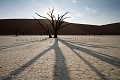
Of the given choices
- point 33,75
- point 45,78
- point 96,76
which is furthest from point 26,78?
point 96,76

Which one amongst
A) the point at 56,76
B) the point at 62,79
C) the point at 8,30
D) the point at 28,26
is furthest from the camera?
the point at 28,26

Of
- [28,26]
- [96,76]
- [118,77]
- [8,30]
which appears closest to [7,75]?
[96,76]

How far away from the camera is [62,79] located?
2936 mm

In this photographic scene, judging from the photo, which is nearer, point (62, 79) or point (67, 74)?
point (62, 79)

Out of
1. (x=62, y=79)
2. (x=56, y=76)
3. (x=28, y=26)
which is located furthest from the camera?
(x=28, y=26)

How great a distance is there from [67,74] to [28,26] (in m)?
68.1

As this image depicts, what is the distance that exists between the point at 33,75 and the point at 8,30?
63.9m

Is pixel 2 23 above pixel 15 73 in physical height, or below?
above

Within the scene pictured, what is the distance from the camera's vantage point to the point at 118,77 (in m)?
3.04

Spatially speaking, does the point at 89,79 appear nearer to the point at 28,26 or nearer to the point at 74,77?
the point at 74,77

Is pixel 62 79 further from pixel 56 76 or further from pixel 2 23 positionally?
pixel 2 23

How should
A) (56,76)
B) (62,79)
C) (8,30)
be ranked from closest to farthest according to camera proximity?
(62,79) → (56,76) → (8,30)

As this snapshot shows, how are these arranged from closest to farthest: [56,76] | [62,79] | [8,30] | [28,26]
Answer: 1. [62,79]
2. [56,76]
3. [8,30]
4. [28,26]

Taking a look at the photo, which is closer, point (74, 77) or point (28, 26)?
point (74, 77)
